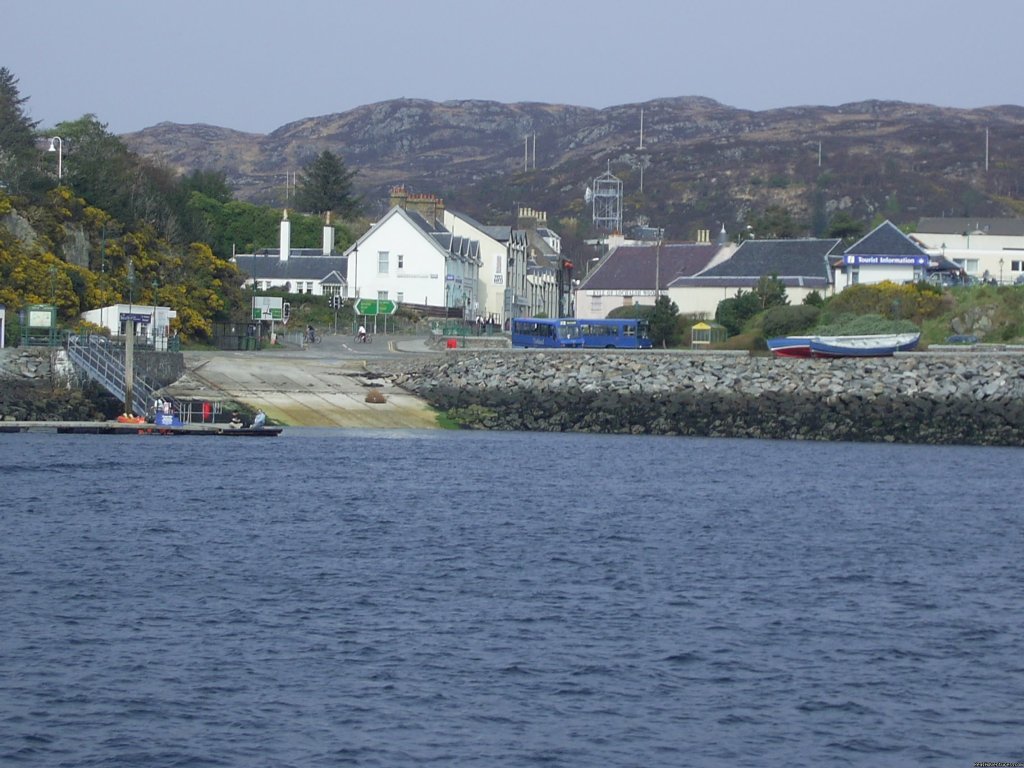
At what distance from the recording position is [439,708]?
1906 cm

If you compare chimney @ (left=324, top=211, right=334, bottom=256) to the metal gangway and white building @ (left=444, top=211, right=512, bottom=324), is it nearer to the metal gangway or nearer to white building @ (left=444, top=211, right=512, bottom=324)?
white building @ (left=444, top=211, right=512, bottom=324)

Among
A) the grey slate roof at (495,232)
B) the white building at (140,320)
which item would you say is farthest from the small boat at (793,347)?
the grey slate roof at (495,232)

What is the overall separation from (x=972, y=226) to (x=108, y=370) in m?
76.6

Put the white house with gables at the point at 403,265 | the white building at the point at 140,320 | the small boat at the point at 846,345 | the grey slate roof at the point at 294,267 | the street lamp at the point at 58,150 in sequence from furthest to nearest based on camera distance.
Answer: the grey slate roof at the point at 294,267
the white house with gables at the point at 403,265
the street lamp at the point at 58,150
the small boat at the point at 846,345
the white building at the point at 140,320

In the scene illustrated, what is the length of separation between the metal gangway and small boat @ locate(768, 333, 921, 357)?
2716 cm

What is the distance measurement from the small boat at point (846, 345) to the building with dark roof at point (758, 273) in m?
22.6

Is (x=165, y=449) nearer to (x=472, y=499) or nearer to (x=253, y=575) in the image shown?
(x=472, y=499)

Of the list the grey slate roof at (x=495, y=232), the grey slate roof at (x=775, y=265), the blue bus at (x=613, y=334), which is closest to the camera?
the blue bus at (x=613, y=334)

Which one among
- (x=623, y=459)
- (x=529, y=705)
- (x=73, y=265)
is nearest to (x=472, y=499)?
(x=623, y=459)

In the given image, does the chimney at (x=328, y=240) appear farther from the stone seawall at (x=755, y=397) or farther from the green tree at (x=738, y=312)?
the stone seawall at (x=755, y=397)

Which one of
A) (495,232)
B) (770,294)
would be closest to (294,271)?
(495,232)

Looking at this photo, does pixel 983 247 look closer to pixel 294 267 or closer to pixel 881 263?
pixel 881 263

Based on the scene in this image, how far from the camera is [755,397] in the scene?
59656 mm

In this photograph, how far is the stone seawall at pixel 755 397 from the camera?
5794 centimetres
